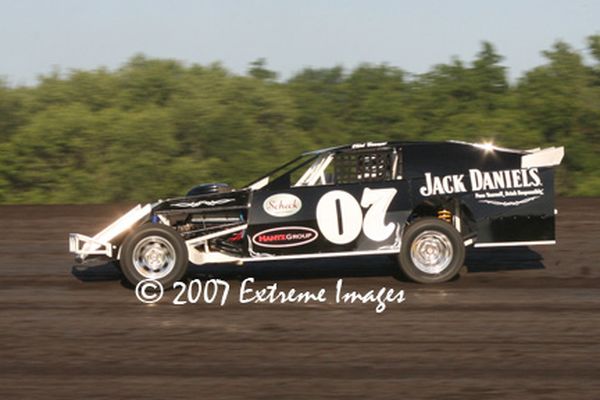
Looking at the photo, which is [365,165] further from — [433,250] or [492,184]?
[492,184]

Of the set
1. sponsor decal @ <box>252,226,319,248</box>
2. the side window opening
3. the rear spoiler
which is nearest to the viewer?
sponsor decal @ <box>252,226,319,248</box>

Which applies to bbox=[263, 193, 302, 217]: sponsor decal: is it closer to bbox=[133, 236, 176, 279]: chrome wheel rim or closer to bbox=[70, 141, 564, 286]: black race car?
bbox=[70, 141, 564, 286]: black race car

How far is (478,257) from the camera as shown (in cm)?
1322

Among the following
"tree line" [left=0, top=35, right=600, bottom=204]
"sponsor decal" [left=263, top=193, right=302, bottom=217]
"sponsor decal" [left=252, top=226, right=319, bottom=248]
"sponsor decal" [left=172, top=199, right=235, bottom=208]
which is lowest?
"sponsor decal" [left=252, top=226, right=319, bottom=248]

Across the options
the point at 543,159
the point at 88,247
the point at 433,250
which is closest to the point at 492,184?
the point at 543,159

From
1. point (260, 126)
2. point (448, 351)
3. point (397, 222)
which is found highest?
point (260, 126)

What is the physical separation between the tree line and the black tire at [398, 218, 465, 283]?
11253mm

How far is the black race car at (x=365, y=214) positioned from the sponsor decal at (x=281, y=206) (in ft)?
0.03

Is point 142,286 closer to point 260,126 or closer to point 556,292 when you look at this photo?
point 556,292

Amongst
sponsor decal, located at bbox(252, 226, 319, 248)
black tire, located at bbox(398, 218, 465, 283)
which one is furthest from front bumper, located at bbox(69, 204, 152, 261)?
black tire, located at bbox(398, 218, 465, 283)

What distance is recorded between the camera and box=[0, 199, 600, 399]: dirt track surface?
7062 millimetres

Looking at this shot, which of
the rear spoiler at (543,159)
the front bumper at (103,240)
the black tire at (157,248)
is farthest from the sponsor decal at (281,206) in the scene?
the rear spoiler at (543,159)

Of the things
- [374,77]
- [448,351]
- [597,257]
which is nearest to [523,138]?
[374,77]

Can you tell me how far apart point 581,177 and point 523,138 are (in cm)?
184
